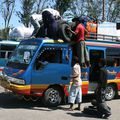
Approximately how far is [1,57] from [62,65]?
33.1 ft

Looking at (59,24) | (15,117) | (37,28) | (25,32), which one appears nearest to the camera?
(15,117)

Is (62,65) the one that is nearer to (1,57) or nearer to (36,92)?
(36,92)

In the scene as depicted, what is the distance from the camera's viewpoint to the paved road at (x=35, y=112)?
1158cm

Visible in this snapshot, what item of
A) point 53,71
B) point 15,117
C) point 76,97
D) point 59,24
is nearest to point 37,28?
point 59,24

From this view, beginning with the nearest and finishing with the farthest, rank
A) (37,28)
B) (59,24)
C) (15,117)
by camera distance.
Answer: (15,117)
(59,24)
(37,28)

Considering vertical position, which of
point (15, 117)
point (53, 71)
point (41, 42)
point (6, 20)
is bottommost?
point (15, 117)

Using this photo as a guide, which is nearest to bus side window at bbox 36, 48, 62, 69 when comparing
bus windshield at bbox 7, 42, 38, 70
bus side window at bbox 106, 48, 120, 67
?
bus windshield at bbox 7, 42, 38, 70

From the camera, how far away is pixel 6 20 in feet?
133

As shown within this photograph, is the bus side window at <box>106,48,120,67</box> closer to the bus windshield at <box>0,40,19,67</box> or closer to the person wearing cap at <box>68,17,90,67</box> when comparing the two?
the person wearing cap at <box>68,17,90,67</box>

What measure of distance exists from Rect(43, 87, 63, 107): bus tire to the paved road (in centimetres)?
20

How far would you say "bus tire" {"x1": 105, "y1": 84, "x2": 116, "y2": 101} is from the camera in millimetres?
15302

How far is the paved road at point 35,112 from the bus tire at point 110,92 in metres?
0.79

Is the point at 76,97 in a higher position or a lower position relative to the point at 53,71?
lower

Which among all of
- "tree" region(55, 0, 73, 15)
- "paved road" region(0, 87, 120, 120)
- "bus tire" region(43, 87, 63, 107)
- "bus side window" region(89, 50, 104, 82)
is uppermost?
"tree" region(55, 0, 73, 15)
